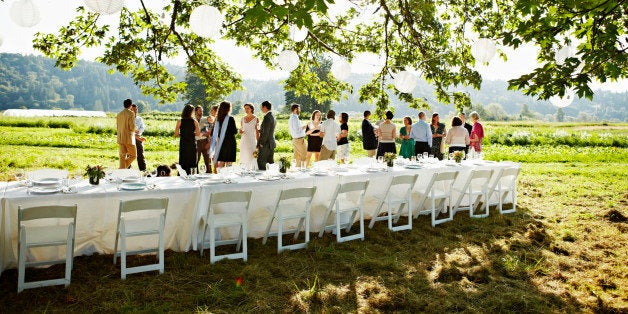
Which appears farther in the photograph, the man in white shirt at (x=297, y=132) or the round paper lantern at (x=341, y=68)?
the man in white shirt at (x=297, y=132)

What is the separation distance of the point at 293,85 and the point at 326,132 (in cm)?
144

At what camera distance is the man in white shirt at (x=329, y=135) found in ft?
29.6

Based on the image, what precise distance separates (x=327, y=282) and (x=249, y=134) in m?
4.27

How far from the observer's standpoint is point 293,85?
954 centimetres

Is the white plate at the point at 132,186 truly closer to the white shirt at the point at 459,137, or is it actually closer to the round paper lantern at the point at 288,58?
the round paper lantern at the point at 288,58

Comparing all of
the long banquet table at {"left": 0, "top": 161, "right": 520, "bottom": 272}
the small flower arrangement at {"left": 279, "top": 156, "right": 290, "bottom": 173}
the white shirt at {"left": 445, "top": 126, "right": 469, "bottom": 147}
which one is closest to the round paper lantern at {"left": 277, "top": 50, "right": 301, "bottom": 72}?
the small flower arrangement at {"left": 279, "top": 156, "right": 290, "bottom": 173}

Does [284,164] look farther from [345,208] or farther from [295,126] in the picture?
[295,126]

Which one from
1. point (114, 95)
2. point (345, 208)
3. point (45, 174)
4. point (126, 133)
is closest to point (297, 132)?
point (126, 133)

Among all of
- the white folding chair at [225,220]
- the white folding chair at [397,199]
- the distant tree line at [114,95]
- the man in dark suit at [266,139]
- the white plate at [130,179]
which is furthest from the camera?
the distant tree line at [114,95]

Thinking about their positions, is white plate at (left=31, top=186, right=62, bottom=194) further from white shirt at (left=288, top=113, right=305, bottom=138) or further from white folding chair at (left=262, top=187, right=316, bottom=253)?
white shirt at (left=288, top=113, right=305, bottom=138)

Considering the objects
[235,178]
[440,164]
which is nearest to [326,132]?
[440,164]

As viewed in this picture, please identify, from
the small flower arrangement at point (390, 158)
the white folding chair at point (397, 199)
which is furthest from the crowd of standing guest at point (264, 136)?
the white folding chair at point (397, 199)

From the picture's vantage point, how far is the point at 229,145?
721 centimetres

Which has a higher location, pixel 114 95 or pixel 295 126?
pixel 114 95
